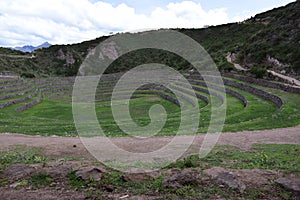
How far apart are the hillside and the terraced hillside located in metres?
8.61

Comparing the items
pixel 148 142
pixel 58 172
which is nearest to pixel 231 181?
pixel 58 172

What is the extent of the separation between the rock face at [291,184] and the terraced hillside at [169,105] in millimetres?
9171

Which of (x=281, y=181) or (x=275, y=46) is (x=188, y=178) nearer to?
(x=281, y=181)

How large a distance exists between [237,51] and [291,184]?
2402 inches

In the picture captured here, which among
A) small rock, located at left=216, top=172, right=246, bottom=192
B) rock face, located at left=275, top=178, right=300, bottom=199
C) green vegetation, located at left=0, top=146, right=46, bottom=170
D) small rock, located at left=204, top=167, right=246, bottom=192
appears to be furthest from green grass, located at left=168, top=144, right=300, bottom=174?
green vegetation, located at left=0, top=146, right=46, bottom=170

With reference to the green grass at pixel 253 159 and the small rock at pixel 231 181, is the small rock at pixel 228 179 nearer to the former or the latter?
the small rock at pixel 231 181

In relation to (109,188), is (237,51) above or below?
above

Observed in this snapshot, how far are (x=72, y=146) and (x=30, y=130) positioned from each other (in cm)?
752

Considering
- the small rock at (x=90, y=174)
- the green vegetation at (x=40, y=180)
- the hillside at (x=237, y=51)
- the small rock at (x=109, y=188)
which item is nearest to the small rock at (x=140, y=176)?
the small rock at (x=109, y=188)

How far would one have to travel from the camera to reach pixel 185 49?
97.5 m

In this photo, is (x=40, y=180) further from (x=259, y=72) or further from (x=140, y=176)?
(x=259, y=72)

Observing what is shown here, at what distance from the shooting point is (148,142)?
1402cm

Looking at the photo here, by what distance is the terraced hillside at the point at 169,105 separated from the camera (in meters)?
18.4

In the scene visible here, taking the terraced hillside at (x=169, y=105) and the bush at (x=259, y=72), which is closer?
the terraced hillside at (x=169, y=105)
